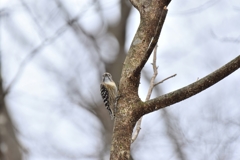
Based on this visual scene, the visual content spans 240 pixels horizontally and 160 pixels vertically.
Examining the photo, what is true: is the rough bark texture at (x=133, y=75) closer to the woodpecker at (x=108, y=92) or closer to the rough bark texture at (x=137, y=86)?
the rough bark texture at (x=137, y=86)

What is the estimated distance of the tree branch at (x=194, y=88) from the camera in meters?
1.96

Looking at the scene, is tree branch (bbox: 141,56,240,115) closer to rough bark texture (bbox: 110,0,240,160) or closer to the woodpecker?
rough bark texture (bbox: 110,0,240,160)

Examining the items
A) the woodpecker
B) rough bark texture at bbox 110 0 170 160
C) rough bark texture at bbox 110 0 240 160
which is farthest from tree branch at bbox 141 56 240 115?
the woodpecker

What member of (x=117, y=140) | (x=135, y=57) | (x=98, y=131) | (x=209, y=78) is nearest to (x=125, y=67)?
(x=135, y=57)

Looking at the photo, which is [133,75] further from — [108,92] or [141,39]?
[108,92]

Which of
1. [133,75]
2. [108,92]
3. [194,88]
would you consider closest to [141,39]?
[133,75]

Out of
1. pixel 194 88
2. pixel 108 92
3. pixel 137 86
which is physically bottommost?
pixel 108 92

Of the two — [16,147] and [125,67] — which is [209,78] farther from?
[16,147]

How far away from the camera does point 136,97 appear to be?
239 centimetres

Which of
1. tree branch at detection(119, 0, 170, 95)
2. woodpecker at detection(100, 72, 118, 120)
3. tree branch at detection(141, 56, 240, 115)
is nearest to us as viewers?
tree branch at detection(141, 56, 240, 115)

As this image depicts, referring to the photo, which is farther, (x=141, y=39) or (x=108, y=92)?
(x=108, y=92)

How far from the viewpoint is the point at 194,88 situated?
206cm

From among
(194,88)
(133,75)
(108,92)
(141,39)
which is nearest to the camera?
(194,88)

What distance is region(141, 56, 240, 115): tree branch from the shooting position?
1.96 meters
